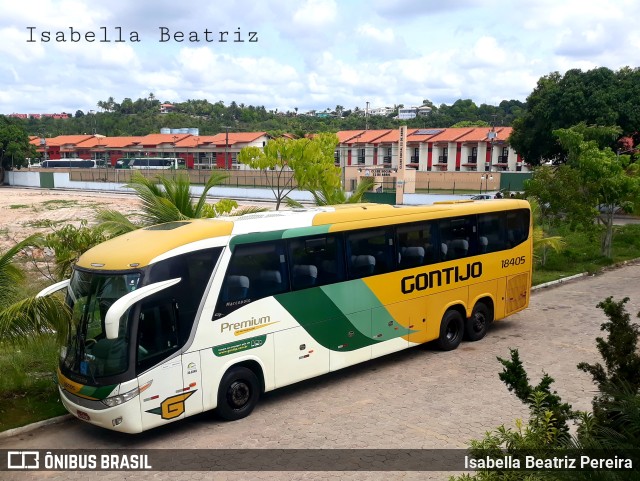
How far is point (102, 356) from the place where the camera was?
8453 millimetres

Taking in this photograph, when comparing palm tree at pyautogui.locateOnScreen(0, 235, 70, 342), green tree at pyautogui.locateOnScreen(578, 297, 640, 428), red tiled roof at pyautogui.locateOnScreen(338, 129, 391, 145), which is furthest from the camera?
red tiled roof at pyautogui.locateOnScreen(338, 129, 391, 145)

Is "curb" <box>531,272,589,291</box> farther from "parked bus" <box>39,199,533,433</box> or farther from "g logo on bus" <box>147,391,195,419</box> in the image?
"g logo on bus" <box>147,391,195,419</box>

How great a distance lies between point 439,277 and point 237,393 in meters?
5.29

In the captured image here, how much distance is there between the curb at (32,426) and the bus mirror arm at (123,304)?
2.82 metres

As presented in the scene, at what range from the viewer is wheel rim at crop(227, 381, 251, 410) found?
31.6ft

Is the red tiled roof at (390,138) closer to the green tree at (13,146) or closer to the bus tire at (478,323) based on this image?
the green tree at (13,146)

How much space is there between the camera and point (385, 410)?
10.2m

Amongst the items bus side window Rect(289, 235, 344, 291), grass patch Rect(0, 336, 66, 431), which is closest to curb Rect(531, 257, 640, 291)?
bus side window Rect(289, 235, 344, 291)

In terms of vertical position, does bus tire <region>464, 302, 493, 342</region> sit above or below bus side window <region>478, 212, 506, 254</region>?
below

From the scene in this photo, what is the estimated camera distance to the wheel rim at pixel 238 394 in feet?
31.6

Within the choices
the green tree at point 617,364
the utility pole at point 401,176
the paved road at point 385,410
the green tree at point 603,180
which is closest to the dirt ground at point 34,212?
the green tree at point 603,180

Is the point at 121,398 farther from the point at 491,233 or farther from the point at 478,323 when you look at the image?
the point at 491,233

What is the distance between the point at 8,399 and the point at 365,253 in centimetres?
678

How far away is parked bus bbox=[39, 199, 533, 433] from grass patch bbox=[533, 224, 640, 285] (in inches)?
357
